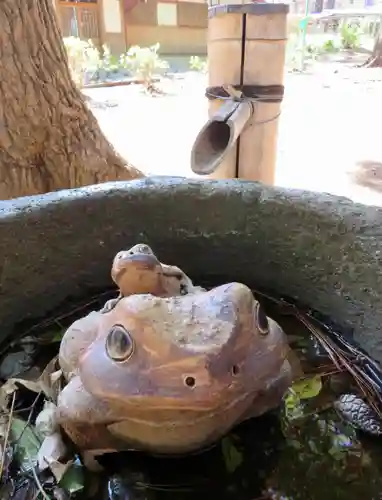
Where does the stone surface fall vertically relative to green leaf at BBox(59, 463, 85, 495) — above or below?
above

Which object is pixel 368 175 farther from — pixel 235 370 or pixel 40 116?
pixel 235 370

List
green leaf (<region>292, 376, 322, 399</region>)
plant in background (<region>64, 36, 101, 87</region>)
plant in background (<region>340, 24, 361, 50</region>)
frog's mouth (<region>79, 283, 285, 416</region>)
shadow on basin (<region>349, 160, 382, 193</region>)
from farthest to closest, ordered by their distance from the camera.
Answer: plant in background (<region>340, 24, 361, 50</region>) < plant in background (<region>64, 36, 101, 87</region>) < shadow on basin (<region>349, 160, 382, 193</region>) < green leaf (<region>292, 376, 322, 399</region>) < frog's mouth (<region>79, 283, 285, 416</region>)

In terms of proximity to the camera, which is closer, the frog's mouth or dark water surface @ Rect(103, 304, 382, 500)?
the frog's mouth

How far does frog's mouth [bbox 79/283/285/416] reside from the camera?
16.6 inches

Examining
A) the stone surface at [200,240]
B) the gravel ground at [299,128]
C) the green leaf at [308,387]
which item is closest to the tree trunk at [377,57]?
the gravel ground at [299,128]

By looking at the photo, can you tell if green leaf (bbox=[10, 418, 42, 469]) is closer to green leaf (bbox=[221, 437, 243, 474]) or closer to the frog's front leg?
the frog's front leg

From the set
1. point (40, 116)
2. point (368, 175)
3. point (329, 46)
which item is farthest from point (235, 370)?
point (329, 46)

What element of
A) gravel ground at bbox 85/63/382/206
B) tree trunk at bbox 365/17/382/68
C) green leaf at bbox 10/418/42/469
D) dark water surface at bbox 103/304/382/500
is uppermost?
green leaf at bbox 10/418/42/469

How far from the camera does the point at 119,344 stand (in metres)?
0.45

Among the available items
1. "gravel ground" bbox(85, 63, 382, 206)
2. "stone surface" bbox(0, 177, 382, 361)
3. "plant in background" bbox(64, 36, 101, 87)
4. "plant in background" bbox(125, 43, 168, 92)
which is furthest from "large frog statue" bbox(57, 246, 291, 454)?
"plant in background" bbox(125, 43, 168, 92)

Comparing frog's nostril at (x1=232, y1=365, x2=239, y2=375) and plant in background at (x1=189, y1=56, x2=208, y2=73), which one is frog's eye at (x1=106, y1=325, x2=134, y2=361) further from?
plant in background at (x1=189, y1=56, x2=208, y2=73)

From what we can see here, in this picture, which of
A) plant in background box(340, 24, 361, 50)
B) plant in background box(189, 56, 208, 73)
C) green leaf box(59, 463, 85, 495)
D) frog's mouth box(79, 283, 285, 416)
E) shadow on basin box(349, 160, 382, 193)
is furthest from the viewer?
plant in background box(340, 24, 361, 50)

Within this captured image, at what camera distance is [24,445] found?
0.59m

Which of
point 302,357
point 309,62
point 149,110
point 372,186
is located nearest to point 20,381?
point 302,357
